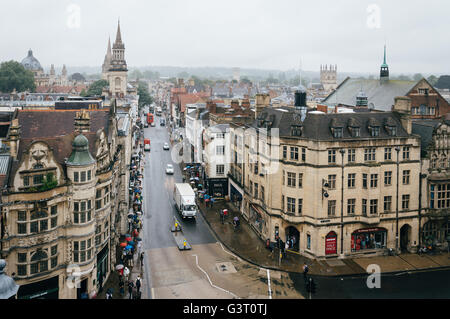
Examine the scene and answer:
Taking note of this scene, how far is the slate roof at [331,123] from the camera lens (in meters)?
49.5

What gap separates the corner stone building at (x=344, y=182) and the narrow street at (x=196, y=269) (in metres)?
7.62

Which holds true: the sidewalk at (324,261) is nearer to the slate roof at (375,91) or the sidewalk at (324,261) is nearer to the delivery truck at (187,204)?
the delivery truck at (187,204)

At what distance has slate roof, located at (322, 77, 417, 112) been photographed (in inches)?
3059

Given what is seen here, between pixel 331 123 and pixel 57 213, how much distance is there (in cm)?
2999

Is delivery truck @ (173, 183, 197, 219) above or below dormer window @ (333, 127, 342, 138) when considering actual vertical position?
below

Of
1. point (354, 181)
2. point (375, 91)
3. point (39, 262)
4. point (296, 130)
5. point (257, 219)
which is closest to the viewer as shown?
point (39, 262)

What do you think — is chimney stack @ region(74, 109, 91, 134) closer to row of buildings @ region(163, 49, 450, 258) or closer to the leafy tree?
row of buildings @ region(163, 49, 450, 258)

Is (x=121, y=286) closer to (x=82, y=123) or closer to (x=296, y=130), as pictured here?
(x=82, y=123)

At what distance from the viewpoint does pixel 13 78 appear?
171125 millimetres

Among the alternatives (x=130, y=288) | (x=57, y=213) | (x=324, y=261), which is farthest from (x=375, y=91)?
(x=57, y=213)

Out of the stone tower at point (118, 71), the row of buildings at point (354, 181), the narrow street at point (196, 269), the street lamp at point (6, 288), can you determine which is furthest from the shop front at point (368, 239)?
the stone tower at point (118, 71)

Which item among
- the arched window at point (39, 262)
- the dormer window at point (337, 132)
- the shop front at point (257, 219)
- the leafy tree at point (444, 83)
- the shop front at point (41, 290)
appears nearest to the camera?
the shop front at point (41, 290)

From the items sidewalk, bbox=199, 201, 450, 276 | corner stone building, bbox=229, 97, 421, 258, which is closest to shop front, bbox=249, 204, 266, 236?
sidewalk, bbox=199, 201, 450, 276

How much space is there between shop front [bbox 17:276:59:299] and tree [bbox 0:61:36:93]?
157475mm
